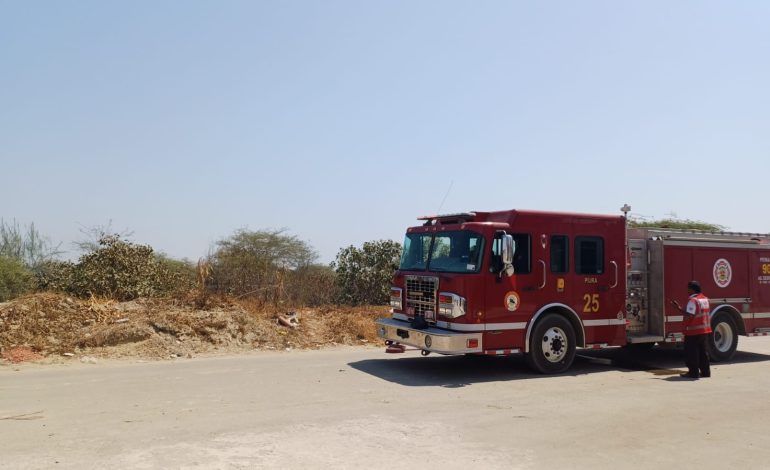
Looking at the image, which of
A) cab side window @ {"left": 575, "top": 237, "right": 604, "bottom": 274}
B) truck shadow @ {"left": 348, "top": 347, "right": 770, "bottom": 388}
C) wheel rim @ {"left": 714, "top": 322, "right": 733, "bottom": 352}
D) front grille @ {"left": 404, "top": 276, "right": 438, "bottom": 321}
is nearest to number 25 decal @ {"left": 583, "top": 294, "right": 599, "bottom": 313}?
cab side window @ {"left": 575, "top": 237, "right": 604, "bottom": 274}

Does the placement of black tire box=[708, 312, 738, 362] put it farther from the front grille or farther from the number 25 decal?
the front grille

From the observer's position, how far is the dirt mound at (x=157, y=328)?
492 inches

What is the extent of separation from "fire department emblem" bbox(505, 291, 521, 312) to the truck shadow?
1.16 m

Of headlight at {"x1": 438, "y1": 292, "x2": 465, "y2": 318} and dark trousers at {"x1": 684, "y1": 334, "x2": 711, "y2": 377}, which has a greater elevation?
headlight at {"x1": 438, "y1": 292, "x2": 465, "y2": 318}

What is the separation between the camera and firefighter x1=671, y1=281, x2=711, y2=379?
35.4ft

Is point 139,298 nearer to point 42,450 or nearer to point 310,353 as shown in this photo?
point 310,353

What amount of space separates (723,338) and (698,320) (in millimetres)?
2388

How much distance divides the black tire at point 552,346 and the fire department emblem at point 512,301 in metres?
0.56

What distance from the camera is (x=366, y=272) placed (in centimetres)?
2164

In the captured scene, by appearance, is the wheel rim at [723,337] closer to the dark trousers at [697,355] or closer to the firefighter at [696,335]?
the firefighter at [696,335]

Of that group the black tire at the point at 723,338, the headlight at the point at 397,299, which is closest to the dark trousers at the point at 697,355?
the black tire at the point at 723,338

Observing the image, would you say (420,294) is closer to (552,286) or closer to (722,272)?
(552,286)

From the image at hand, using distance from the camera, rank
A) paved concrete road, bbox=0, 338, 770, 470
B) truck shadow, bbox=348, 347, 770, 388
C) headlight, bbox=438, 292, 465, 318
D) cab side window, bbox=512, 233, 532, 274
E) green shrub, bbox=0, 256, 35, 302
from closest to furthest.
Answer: paved concrete road, bbox=0, 338, 770, 470
headlight, bbox=438, 292, 465, 318
truck shadow, bbox=348, 347, 770, 388
cab side window, bbox=512, 233, 532, 274
green shrub, bbox=0, 256, 35, 302

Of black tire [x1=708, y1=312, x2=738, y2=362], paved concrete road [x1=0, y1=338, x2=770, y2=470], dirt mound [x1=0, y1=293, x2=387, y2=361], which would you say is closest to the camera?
paved concrete road [x1=0, y1=338, x2=770, y2=470]
